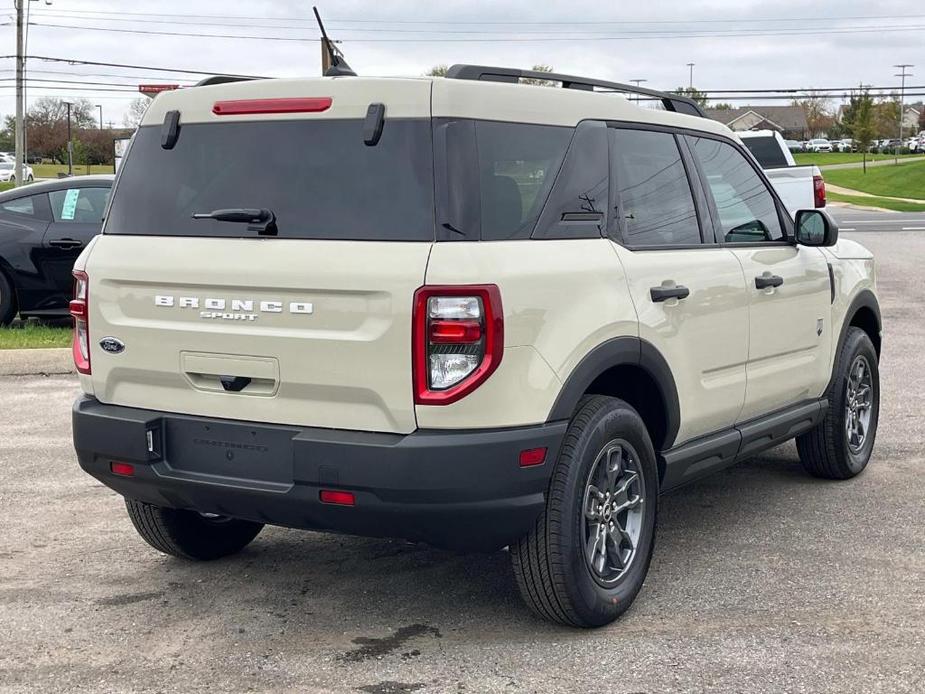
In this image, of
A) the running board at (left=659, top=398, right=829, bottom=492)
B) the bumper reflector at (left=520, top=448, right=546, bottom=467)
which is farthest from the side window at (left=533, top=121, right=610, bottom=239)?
the running board at (left=659, top=398, right=829, bottom=492)

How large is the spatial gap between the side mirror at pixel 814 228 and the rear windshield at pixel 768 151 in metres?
10.2

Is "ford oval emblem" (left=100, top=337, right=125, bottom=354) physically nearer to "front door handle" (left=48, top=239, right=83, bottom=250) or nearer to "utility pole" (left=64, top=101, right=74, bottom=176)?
Answer: "front door handle" (left=48, top=239, right=83, bottom=250)

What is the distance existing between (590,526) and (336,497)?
3.19 feet

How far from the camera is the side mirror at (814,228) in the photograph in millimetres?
5617

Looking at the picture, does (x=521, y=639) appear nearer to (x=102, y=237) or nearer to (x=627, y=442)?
(x=627, y=442)

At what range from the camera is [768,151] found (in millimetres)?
15672

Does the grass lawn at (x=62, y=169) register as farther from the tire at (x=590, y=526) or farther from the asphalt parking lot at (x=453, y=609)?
the tire at (x=590, y=526)

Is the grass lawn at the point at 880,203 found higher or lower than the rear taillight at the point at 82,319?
higher

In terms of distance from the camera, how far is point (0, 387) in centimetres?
929

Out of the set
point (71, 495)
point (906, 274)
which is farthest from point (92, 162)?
point (71, 495)

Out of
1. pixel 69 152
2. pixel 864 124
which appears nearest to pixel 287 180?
pixel 864 124

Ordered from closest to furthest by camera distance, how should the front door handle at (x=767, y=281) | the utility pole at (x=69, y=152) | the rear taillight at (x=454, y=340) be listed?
the rear taillight at (x=454, y=340) < the front door handle at (x=767, y=281) < the utility pole at (x=69, y=152)

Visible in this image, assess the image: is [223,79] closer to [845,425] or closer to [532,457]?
[532,457]

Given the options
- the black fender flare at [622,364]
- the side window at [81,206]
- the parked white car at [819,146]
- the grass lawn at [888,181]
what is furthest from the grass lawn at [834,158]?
the black fender flare at [622,364]
